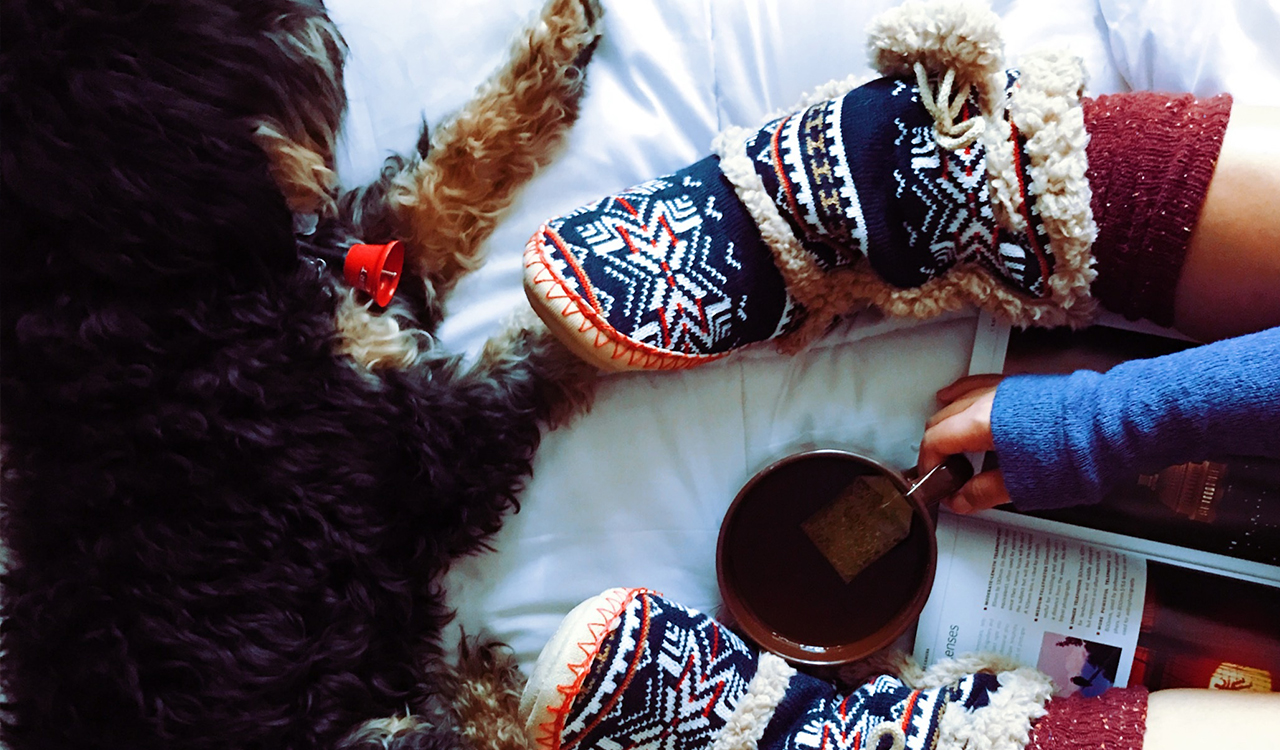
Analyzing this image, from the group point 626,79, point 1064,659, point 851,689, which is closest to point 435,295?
point 626,79

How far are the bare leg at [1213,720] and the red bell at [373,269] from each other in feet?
2.89

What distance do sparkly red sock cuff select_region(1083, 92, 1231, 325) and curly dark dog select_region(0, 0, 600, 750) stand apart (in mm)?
640

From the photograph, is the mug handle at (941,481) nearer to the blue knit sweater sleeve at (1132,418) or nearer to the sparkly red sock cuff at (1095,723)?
the blue knit sweater sleeve at (1132,418)

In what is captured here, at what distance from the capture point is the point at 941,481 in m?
0.91

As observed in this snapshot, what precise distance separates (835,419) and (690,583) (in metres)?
0.25

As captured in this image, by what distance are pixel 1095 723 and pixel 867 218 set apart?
540 millimetres

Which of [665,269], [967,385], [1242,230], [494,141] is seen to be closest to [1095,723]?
[967,385]

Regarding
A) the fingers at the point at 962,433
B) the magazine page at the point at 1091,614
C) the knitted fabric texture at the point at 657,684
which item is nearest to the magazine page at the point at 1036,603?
the magazine page at the point at 1091,614

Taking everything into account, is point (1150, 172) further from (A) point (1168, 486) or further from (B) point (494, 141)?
(B) point (494, 141)

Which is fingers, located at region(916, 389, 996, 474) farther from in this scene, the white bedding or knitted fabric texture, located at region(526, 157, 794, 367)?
knitted fabric texture, located at region(526, 157, 794, 367)

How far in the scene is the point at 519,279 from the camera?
40.2 inches

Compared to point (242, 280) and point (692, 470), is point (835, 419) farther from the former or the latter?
point (242, 280)

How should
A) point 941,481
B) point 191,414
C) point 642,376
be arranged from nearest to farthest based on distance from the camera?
point 191,414 → point 941,481 → point 642,376

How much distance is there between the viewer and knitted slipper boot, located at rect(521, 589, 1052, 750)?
0.89 meters
